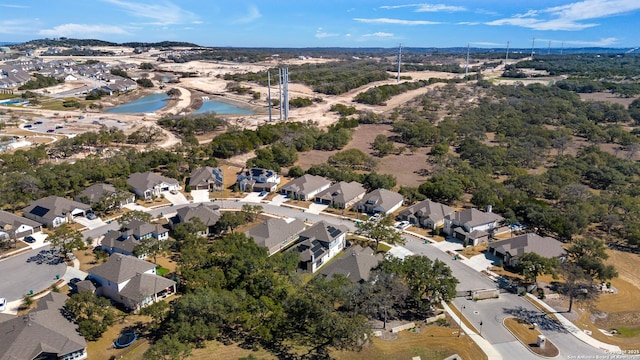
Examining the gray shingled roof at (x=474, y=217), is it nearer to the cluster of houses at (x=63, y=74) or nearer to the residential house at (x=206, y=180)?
the residential house at (x=206, y=180)

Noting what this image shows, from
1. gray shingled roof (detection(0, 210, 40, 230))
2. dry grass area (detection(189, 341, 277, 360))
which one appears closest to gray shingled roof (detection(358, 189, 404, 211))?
dry grass area (detection(189, 341, 277, 360))

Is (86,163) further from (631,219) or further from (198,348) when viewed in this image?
(631,219)

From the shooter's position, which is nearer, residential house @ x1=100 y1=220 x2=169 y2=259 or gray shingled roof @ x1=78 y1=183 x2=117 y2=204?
residential house @ x1=100 y1=220 x2=169 y2=259

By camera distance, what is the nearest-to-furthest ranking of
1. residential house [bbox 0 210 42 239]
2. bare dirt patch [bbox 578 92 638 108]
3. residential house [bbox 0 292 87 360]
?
residential house [bbox 0 292 87 360]
residential house [bbox 0 210 42 239]
bare dirt patch [bbox 578 92 638 108]

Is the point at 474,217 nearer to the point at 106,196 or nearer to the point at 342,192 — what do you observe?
the point at 342,192

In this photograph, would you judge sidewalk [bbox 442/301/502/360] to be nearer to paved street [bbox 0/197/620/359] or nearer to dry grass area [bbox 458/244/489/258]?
paved street [bbox 0/197/620/359]

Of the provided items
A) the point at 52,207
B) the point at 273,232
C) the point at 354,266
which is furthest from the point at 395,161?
the point at 52,207

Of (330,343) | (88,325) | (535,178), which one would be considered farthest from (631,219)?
(88,325)

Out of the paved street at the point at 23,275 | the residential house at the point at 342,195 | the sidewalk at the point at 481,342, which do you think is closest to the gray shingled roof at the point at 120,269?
the paved street at the point at 23,275

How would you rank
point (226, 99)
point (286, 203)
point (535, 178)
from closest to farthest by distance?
point (286, 203) < point (535, 178) < point (226, 99)
